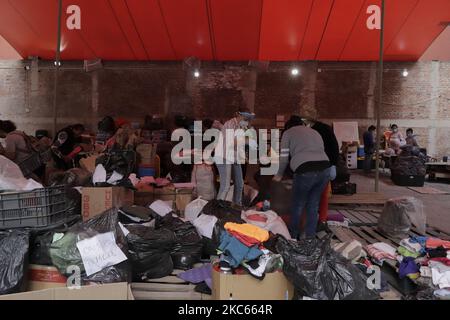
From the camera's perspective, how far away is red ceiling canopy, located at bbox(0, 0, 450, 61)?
921 cm

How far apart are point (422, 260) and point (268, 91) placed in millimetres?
9461

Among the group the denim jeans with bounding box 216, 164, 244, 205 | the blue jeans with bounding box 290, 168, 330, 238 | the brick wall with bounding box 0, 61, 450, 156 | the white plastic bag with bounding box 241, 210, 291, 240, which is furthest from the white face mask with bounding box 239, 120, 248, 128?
the brick wall with bounding box 0, 61, 450, 156

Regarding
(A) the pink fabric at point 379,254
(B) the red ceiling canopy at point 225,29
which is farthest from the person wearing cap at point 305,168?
(B) the red ceiling canopy at point 225,29

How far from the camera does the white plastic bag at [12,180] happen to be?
2.32 metres

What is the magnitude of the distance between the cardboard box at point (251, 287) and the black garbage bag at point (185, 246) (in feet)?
2.29

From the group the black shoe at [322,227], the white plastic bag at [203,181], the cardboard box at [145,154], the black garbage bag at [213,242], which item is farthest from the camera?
the cardboard box at [145,154]

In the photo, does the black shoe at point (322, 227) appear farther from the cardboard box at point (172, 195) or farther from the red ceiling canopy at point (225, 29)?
the red ceiling canopy at point (225, 29)

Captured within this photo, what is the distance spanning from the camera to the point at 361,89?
39.3 feet

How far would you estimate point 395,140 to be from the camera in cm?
1120

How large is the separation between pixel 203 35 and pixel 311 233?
764 cm

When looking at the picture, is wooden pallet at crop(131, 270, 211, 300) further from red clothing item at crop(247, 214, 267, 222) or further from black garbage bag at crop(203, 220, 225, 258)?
red clothing item at crop(247, 214, 267, 222)

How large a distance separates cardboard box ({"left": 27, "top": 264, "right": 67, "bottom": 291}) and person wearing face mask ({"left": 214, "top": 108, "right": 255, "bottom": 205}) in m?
2.61

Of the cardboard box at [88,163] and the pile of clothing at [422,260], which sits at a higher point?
the cardboard box at [88,163]

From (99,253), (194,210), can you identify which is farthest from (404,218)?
(99,253)
